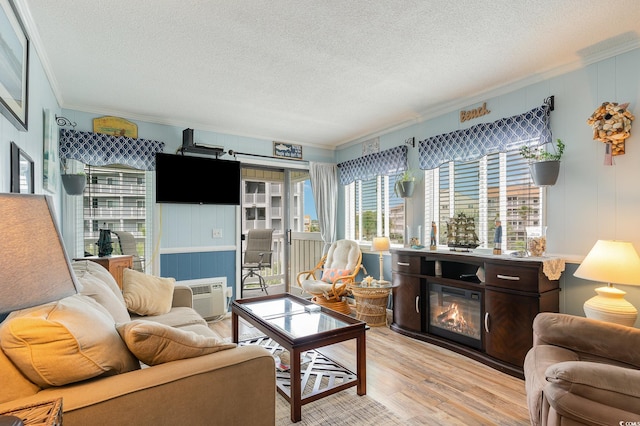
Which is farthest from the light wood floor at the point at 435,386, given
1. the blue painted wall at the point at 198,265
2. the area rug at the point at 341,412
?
the blue painted wall at the point at 198,265

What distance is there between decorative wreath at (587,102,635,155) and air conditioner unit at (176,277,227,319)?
4.16 metres

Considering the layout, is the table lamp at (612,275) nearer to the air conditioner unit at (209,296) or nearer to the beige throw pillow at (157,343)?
the beige throw pillow at (157,343)

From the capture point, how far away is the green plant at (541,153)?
8.77 ft

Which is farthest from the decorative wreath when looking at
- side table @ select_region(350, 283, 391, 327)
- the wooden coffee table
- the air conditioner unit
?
the air conditioner unit

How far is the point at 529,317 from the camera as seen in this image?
2537mm

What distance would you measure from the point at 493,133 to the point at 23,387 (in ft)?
11.8

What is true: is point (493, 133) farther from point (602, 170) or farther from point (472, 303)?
point (472, 303)

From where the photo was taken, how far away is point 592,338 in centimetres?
178

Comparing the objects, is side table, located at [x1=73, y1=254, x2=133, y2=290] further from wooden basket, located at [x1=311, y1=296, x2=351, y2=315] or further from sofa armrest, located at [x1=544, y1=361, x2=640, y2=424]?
sofa armrest, located at [x1=544, y1=361, x2=640, y2=424]

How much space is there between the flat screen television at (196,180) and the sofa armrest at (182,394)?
9.97 feet

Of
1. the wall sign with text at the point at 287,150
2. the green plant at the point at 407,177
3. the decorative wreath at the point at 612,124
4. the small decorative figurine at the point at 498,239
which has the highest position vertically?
the wall sign with text at the point at 287,150

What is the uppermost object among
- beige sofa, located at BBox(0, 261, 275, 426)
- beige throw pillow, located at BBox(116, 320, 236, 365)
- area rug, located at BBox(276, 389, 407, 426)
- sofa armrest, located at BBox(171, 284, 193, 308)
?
beige throw pillow, located at BBox(116, 320, 236, 365)

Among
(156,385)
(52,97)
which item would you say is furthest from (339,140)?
(156,385)

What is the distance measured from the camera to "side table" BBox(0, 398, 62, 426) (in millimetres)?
812
